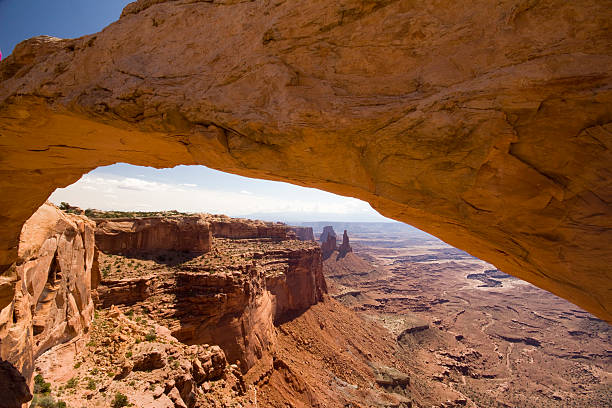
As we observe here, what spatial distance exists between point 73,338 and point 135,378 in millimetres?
2292

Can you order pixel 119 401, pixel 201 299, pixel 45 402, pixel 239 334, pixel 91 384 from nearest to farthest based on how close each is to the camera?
pixel 45 402 → pixel 119 401 → pixel 91 384 → pixel 201 299 → pixel 239 334

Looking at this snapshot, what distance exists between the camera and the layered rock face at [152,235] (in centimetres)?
1969

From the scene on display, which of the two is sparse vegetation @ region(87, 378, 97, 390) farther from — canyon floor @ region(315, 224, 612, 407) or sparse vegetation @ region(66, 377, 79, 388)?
canyon floor @ region(315, 224, 612, 407)

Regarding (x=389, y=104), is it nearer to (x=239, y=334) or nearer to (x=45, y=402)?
(x=45, y=402)

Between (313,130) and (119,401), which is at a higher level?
(313,130)

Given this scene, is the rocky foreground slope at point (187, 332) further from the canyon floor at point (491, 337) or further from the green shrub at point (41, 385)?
the canyon floor at point (491, 337)

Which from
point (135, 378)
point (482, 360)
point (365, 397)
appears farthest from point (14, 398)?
point (482, 360)

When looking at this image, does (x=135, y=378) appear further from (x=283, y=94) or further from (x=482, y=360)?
(x=482, y=360)

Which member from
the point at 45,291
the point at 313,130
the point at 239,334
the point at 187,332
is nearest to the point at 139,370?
the point at 45,291

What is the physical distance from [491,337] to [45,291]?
188 feet

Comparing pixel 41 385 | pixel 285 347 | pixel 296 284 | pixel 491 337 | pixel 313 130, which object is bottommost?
pixel 491 337

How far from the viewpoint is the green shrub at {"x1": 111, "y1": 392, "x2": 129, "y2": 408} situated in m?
7.10

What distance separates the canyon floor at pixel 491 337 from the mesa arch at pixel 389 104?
108 ft

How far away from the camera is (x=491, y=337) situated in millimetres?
46344
